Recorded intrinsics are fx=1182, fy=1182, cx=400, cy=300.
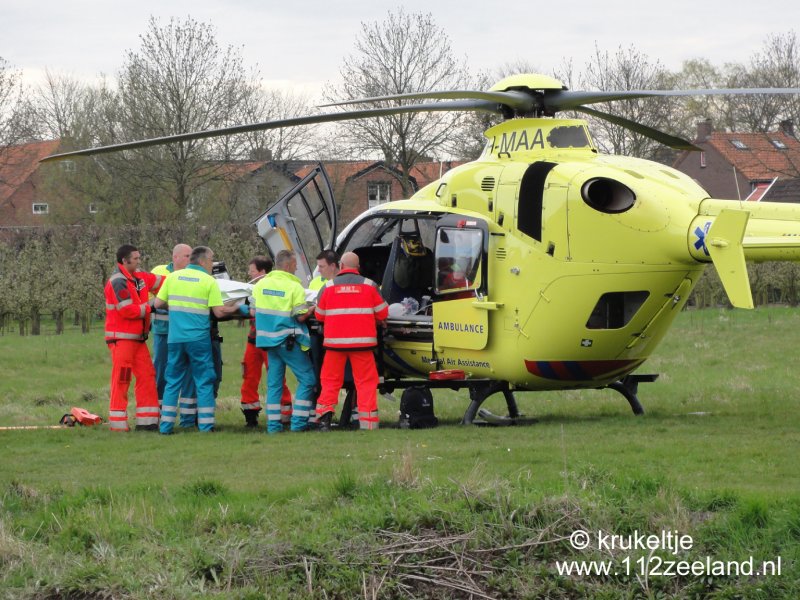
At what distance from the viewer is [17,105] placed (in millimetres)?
46281

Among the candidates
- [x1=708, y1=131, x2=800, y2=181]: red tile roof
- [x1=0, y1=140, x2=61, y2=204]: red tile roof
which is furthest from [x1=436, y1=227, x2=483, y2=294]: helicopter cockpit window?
[x1=708, y1=131, x2=800, y2=181]: red tile roof

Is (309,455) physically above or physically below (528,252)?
below

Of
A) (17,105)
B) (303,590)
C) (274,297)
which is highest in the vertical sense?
(17,105)

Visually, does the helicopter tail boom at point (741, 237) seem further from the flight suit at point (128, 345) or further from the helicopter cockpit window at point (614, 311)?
the flight suit at point (128, 345)

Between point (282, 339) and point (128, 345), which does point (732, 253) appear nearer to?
point (282, 339)

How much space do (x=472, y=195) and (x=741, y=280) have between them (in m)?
3.54

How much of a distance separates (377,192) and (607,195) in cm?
4399

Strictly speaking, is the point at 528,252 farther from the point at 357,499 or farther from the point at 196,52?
the point at 196,52

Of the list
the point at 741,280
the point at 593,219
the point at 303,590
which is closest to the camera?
the point at 303,590

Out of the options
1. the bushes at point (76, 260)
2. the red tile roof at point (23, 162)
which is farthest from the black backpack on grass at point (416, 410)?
the red tile roof at point (23, 162)

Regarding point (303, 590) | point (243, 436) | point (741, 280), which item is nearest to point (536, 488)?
point (303, 590)

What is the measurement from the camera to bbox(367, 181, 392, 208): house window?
53.0 m

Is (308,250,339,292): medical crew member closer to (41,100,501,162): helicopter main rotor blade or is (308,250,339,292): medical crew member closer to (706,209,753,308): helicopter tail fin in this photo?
(41,100,501,162): helicopter main rotor blade

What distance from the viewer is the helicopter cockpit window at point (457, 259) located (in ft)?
42.7
